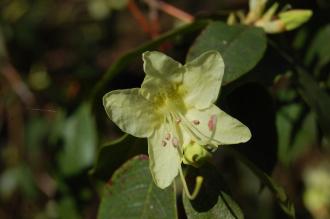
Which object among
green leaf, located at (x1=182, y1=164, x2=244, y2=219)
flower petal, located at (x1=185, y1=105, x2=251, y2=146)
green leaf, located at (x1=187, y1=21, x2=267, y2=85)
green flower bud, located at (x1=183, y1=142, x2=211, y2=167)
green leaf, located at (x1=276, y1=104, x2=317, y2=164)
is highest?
green leaf, located at (x1=187, y1=21, x2=267, y2=85)

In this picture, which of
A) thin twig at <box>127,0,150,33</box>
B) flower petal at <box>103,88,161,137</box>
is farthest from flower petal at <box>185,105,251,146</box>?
thin twig at <box>127,0,150,33</box>

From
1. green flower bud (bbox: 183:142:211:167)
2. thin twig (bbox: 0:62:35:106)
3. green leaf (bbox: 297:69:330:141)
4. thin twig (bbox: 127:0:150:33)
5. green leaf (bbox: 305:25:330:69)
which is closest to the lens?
green flower bud (bbox: 183:142:211:167)

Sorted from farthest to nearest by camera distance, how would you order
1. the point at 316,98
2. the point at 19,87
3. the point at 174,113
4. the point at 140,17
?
the point at 19,87
the point at 140,17
the point at 316,98
the point at 174,113

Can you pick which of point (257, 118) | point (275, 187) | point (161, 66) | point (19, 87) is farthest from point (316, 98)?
point (19, 87)

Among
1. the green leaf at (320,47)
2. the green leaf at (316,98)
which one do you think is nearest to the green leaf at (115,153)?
the green leaf at (316,98)

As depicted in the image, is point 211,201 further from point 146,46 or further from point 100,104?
point 100,104

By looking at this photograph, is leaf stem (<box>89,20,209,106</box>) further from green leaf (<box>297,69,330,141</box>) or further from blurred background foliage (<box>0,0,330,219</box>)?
green leaf (<box>297,69,330,141</box>)
